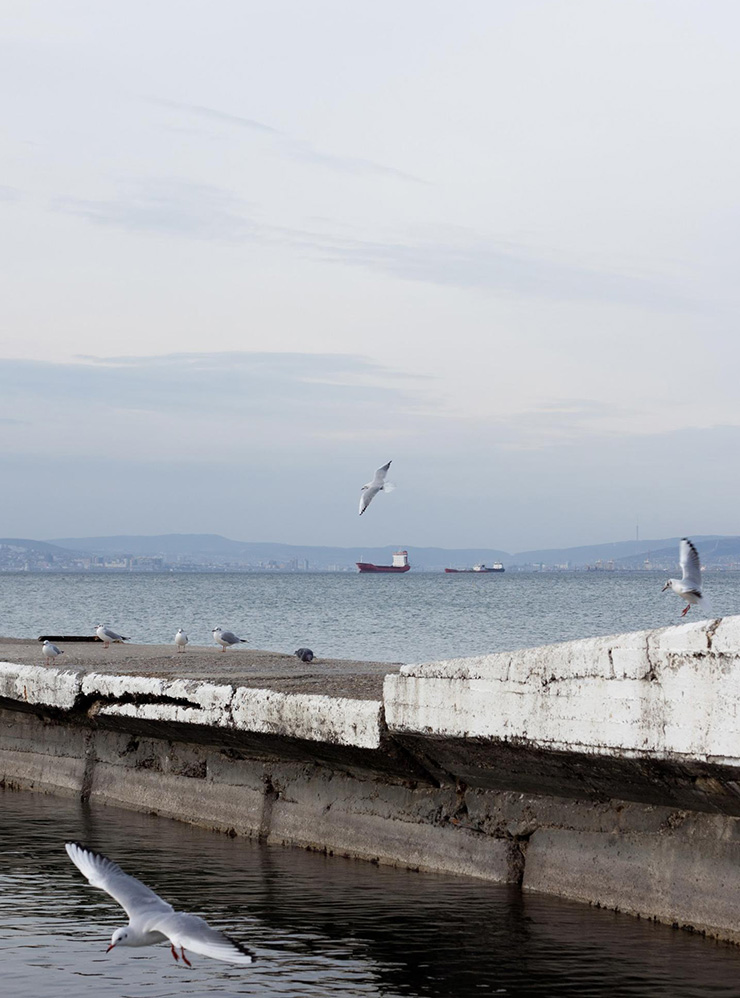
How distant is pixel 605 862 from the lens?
7.19 meters

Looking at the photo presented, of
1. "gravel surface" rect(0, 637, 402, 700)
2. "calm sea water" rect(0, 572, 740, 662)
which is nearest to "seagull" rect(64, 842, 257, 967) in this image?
"gravel surface" rect(0, 637, 402, 700)

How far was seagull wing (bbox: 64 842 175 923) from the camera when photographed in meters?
5.32

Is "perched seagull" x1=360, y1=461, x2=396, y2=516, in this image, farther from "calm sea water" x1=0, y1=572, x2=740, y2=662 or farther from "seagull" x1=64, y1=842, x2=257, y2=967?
"calm sea water" x1=0, y1=572, x2=740, y2=662

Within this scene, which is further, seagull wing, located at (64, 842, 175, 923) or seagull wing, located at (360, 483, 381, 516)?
seagull wing, located at (360, 483, 381, 516)

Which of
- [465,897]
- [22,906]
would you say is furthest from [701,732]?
[22,906]

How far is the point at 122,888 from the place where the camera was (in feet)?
18.0

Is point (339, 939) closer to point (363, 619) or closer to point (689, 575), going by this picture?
point (689, 575)

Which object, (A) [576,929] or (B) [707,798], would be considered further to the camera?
(A) [576,929]

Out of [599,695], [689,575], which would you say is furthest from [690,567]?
[599,695]

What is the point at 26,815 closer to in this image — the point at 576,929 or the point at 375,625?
the point at 576,929

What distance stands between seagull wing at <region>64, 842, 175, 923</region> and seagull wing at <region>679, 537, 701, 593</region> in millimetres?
6081

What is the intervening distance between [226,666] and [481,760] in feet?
16.8

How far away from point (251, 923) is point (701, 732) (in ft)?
8.59

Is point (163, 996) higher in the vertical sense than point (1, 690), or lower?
lower
